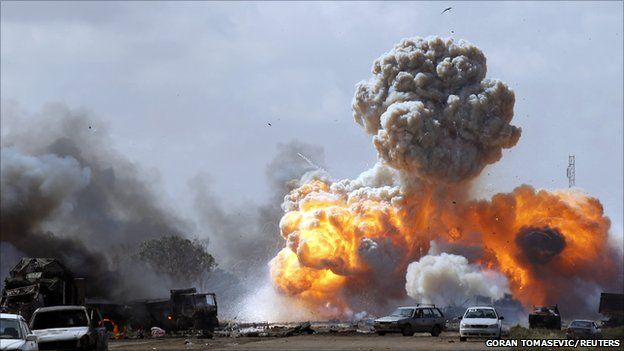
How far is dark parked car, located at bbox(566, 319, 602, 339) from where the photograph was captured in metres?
57.1

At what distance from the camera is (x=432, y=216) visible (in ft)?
292

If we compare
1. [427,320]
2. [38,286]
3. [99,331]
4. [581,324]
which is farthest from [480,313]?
[38,286]

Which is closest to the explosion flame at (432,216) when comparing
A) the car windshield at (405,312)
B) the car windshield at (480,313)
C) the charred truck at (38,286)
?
the car windshield at (405,312)

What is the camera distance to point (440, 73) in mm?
82625

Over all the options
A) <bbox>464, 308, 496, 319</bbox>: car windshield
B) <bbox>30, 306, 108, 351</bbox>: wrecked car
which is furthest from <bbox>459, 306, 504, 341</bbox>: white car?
<bbox>30, 306, 108, 351</bbox>: wrecked car

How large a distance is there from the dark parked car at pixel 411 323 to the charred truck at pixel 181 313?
17075 millimetres

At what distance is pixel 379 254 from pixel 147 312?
894 inches

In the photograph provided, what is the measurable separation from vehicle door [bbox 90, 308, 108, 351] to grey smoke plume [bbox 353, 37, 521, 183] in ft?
161

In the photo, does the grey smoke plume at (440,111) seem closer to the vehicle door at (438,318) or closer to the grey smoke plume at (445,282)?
the grey smoke plume at (445,282)

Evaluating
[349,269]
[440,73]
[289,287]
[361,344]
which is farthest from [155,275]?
[361,344]

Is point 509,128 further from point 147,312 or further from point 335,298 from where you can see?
point 147,312

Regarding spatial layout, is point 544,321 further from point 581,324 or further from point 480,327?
point 480,327

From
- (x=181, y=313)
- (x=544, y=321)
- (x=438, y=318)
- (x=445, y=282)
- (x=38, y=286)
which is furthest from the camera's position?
(x=445, y=282)

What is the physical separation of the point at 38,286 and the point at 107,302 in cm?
1566
